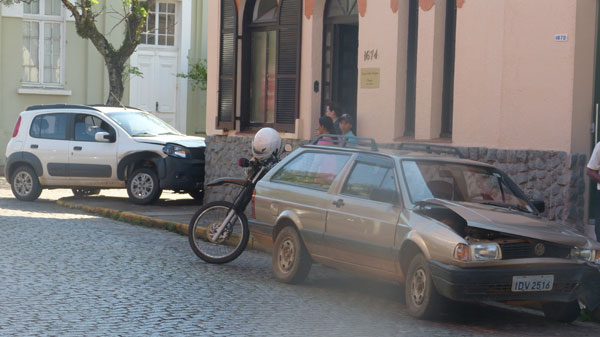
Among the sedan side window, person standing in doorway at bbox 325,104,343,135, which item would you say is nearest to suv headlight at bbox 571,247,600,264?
the sedan side window

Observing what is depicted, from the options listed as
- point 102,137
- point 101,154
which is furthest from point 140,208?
point 102,137

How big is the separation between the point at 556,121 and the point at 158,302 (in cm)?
620

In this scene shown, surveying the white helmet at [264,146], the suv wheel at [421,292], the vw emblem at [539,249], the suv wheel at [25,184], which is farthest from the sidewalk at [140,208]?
the vw emblem at [539,249]

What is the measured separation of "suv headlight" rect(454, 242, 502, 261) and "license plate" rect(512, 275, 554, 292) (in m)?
0.24

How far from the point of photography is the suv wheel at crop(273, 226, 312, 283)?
1007cm

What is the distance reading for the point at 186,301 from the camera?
8898 mm

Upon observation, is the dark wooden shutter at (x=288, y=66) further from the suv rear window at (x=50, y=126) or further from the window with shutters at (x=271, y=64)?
the suv rear window at (x=50, y=126)

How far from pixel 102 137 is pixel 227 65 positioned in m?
2.71

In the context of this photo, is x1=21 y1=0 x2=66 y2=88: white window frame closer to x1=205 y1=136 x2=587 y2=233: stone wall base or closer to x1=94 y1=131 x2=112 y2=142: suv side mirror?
x1=94 y1=131 x2=112 y2=142: suv side mirror

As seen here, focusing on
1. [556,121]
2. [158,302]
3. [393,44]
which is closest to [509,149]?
[556,121]

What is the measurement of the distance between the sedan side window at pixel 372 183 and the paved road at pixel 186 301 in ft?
3.26

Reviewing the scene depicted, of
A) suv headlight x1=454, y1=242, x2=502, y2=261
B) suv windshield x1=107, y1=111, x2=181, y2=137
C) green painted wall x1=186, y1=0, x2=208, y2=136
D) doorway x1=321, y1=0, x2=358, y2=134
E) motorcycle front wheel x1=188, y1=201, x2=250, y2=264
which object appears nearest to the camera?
suv headlight x1=454, y1=242, x2=502, y2=261

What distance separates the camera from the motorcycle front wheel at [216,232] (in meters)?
11.4

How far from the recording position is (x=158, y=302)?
8797mm
